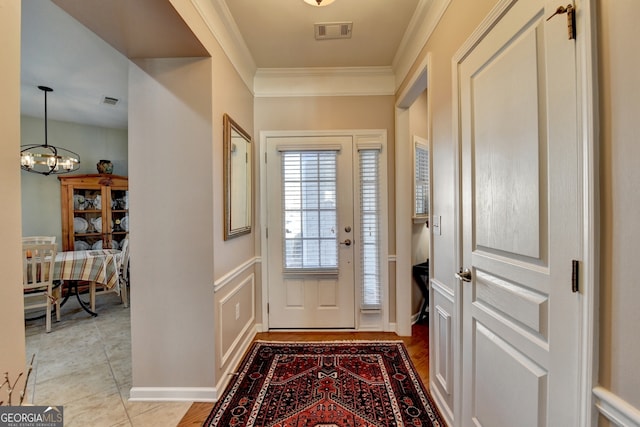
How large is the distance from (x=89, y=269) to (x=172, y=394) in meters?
2.21

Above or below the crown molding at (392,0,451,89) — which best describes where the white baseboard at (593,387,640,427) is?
below

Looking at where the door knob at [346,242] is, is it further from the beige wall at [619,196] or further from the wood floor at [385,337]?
the beige wall at [619,196]

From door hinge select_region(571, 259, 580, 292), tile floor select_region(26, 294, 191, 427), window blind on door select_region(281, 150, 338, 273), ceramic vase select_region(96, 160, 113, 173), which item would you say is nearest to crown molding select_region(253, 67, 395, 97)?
window blind on door select_region(281, 150, 338, 273)

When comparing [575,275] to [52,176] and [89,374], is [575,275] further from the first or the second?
[52,176]

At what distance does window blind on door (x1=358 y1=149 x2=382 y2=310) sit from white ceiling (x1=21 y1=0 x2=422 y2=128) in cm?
97

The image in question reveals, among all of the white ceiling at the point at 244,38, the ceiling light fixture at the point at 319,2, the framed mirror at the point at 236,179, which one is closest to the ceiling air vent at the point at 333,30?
the white ceiling at the point at 244,38

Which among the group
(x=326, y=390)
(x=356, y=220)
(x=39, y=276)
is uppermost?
A: (x=356, y=220)

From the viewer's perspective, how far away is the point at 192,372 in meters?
1.88

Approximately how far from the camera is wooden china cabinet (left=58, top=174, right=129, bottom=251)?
4059 millimetres

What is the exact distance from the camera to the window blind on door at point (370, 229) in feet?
9.36

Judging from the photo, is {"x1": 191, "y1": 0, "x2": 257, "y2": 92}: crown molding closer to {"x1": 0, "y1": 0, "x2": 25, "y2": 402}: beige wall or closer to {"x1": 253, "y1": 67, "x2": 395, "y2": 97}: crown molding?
{"x1": 253, "y1": 67, "x2": 395, "y2": 97}: crown molding

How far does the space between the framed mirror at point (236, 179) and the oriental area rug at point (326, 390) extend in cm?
109

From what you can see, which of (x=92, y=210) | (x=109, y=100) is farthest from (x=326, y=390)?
(x=92, y=210)

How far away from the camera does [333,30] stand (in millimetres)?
2166
